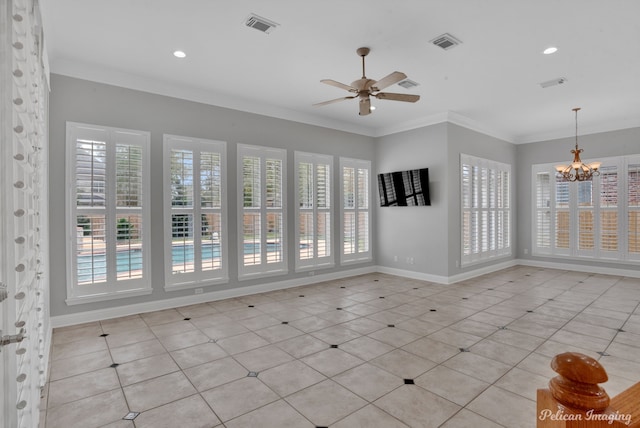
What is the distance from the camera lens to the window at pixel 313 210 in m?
6.33

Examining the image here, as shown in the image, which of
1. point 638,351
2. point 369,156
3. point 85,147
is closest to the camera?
point 638,351

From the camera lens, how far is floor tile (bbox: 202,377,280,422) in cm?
243

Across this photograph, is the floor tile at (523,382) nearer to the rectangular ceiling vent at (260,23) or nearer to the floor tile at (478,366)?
the floor tile at (478,366)

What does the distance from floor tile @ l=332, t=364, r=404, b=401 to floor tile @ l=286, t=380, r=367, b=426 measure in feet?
0.24

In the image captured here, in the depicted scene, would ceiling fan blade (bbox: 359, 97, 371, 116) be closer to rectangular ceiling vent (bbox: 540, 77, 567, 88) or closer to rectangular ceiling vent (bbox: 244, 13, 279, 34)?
rectangular ceiling vent (bbox: 244, 13, 279, 34)

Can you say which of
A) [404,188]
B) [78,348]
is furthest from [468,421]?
[404,188]

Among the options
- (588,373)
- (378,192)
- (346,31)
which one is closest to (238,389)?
(588,373)

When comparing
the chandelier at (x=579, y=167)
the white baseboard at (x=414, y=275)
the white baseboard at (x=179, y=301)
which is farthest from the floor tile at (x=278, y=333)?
the chandelier at (x=579, y=167)

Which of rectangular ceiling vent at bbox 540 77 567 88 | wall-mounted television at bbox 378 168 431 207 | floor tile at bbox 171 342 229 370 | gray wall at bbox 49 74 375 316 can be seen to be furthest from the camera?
wall-mounted television at bbox 378 168 431 207

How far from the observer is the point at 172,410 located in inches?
96.0

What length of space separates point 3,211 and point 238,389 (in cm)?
207

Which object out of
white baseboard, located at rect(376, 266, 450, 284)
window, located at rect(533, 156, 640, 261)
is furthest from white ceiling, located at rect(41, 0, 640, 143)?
white baseboard, located at rect(376, 266, 450, 284)

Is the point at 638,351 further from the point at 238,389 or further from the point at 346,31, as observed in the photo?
the point at 346,31

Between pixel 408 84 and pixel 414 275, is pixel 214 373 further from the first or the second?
pixel 414 275
